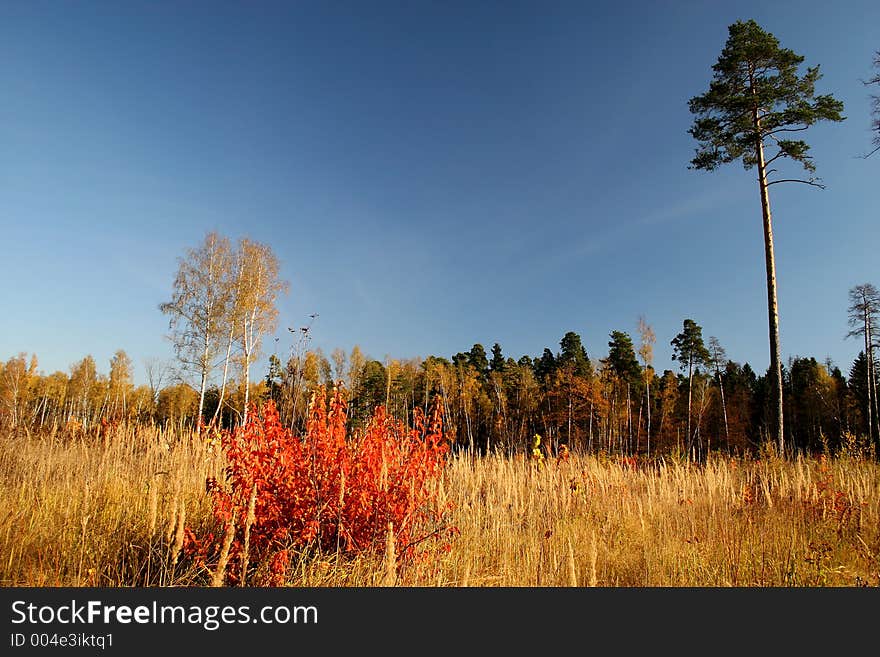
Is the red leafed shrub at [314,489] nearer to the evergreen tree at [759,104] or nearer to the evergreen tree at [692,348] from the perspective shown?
the evergreen tree at [759,104]

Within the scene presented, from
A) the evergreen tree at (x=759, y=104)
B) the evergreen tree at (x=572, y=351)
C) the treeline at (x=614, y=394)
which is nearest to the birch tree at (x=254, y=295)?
the treeline at (x=614, y=394)

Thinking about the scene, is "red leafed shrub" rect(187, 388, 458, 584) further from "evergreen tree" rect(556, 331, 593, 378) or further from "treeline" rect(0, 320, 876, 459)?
"evergreen tree" rect(556, 331, 593, 378)

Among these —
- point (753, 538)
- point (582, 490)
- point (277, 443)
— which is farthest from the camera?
point (582, 490)

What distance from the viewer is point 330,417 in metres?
→ 3.49

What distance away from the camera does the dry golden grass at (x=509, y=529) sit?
3.27 m

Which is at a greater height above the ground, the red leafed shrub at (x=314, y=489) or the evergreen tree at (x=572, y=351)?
the evergreen tree at (x=572, y=351)

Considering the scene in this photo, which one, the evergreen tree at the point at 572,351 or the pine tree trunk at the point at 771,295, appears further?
the evergreen tree at the point at 572,351

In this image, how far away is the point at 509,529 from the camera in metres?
4.73

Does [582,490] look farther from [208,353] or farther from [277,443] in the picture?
[208,353]

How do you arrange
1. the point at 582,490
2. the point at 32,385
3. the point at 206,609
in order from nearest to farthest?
the point at 206,609
the point at 582,490
the point at 32,385

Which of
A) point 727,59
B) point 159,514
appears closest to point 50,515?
point 159,514

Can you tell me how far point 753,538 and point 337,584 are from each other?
3965mm

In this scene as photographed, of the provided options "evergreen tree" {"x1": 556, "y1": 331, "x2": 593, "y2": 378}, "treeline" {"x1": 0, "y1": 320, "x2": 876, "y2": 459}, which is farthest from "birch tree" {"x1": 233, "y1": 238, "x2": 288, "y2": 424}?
"evergreen tree" {"x1": 556, "y1": 331, "x2": 593, "y2": 378}

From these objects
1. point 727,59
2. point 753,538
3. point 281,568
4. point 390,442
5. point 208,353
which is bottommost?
point 753,538
